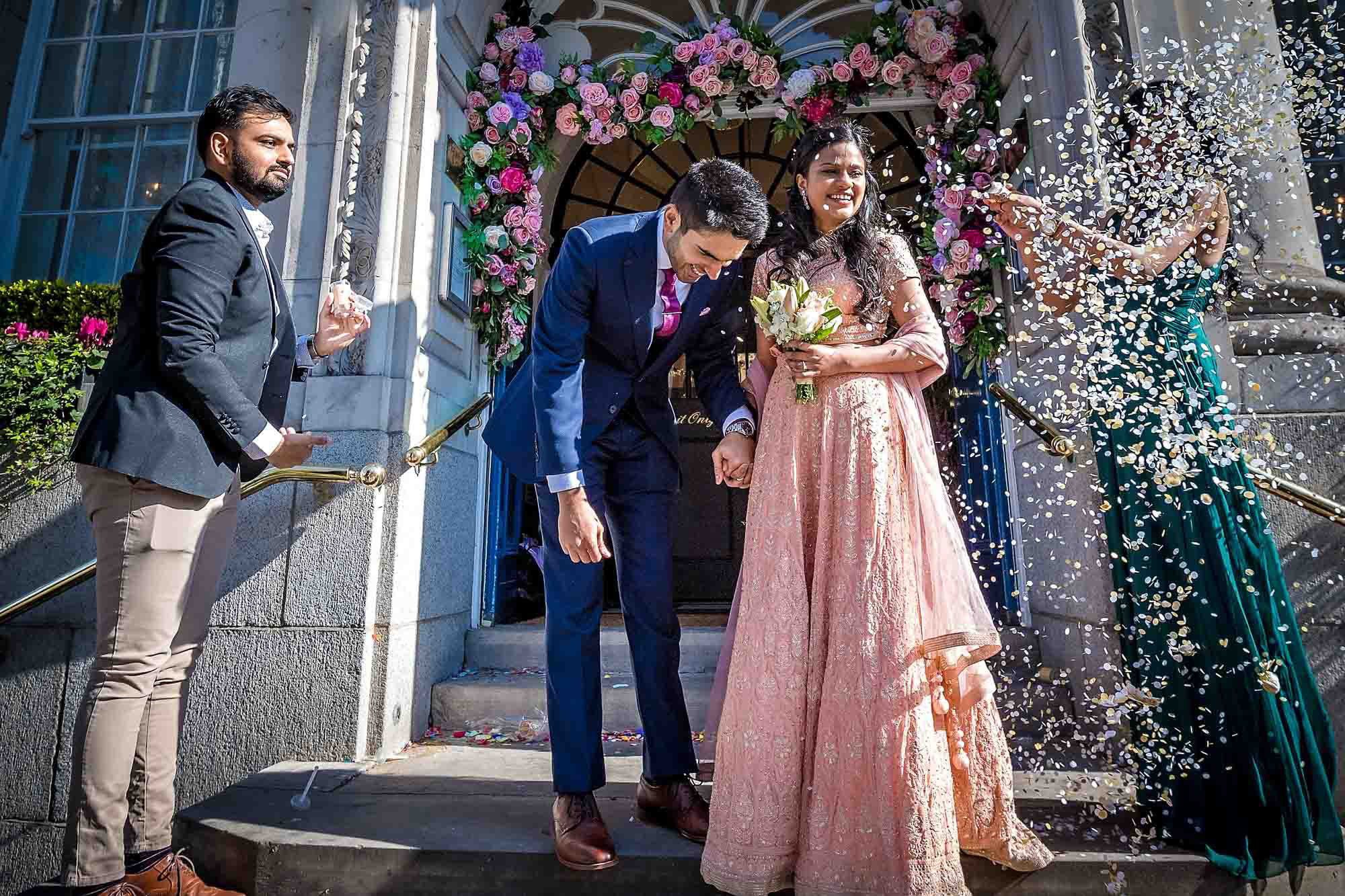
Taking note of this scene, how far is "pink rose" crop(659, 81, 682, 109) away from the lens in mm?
4035

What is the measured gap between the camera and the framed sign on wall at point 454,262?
3.63 m

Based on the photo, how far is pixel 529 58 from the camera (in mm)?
4090

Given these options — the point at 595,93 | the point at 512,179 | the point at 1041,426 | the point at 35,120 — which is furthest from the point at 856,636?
the point at 35,120

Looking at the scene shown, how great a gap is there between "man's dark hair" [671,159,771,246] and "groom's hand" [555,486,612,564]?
79 centimetres

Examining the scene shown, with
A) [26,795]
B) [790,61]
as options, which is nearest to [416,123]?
[790,61]

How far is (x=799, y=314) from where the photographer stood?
1835 mm

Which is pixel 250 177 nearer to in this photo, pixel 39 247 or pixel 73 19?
pixel 39 247

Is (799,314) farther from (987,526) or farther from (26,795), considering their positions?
(26,795)

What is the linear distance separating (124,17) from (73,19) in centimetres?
38

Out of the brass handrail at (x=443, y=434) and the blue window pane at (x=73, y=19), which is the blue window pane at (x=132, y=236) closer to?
the blue window pane at (x=73, y=19)

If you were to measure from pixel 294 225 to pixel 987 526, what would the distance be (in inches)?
153

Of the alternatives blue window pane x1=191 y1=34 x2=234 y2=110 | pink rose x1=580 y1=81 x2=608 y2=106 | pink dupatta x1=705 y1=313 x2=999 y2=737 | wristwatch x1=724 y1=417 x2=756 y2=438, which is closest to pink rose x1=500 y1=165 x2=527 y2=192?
pink rose x1=580 y1=81 x2=608 y2=106

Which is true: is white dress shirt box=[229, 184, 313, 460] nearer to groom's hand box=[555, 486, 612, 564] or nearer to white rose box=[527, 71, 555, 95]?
groom's hand box=[555, 486, 612, 564]

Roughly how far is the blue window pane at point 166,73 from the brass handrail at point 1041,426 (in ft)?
16.7
